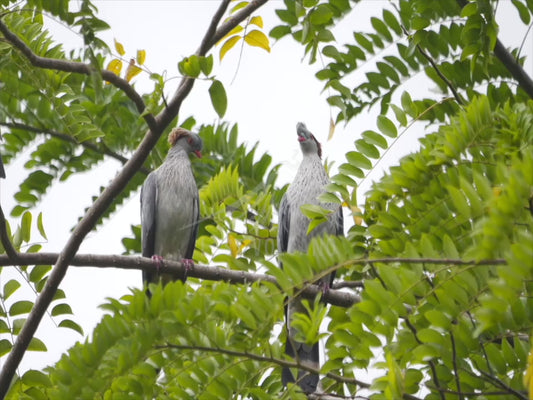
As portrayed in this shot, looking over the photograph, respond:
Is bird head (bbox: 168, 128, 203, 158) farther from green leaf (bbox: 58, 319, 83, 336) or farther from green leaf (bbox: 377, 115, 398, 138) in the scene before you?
green leaf (bbox: 377, 115, 398, 138)

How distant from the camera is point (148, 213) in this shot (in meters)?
7.28

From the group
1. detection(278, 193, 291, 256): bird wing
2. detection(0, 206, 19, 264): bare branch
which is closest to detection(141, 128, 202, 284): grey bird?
detection(278, 193, 291, 256): bird wing

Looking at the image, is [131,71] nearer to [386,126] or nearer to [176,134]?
[386,126]

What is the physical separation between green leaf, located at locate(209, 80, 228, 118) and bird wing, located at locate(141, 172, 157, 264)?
3.39m

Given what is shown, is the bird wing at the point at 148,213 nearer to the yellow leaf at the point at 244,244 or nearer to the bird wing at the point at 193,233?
the bird wing at the point at 193,233

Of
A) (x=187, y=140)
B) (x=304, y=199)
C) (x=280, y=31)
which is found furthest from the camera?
(x=187, y=140)

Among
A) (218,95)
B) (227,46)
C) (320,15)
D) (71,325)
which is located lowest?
(71,325)

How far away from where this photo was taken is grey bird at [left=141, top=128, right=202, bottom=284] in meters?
7.33

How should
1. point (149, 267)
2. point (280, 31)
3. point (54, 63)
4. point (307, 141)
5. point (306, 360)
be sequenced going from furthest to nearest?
point (307, 141) → point (306, 360) → point (149, 267) → point (280, 31) → point (54, 63)

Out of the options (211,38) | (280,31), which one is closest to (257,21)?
(211,38)

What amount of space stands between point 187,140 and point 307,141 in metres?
1.17

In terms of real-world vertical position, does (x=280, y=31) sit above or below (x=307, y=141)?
below

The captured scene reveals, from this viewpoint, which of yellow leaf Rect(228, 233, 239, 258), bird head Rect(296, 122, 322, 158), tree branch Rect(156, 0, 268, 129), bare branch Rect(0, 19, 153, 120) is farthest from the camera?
bird head Rect(296, 122, 322, 158)

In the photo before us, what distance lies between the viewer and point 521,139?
11.5ft
